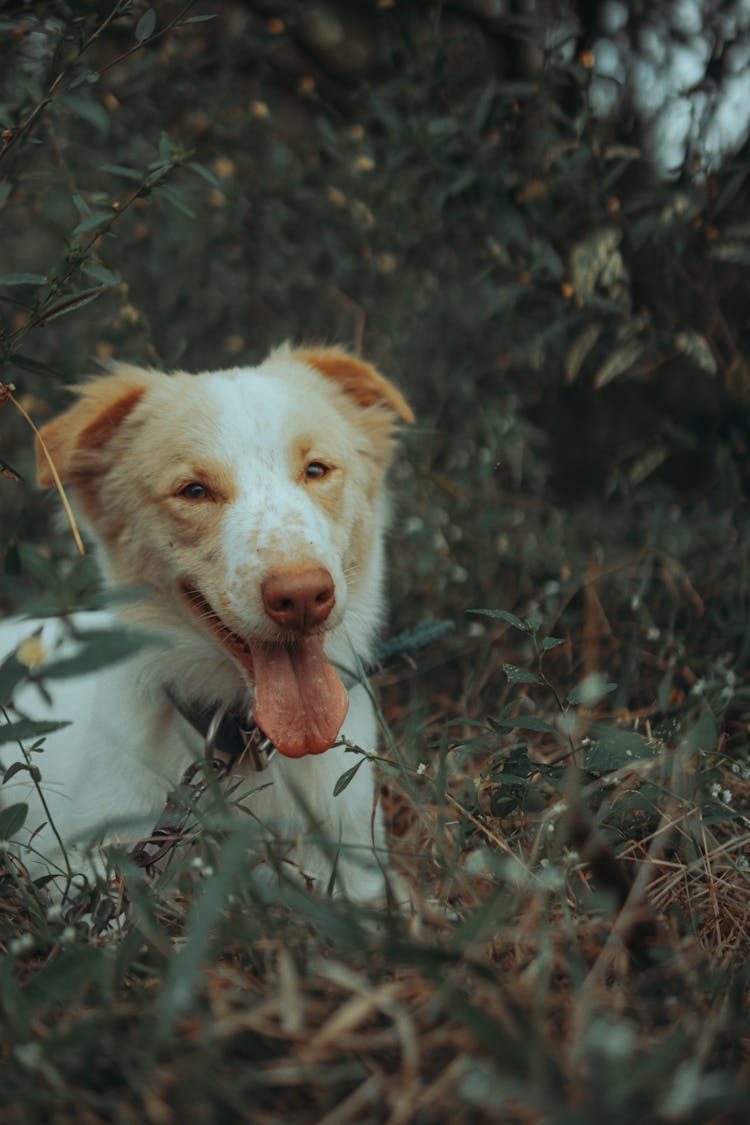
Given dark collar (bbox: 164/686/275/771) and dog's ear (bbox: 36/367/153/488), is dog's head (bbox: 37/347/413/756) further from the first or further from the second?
dark collar (bbox: 164/686/275/771)

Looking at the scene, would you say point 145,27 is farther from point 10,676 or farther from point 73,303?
point 10,676

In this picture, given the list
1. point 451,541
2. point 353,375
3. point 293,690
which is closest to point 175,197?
point 353,375

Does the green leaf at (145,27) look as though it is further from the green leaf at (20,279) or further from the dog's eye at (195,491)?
the dog's eye at (195,491)

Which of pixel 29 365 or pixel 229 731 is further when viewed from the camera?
pixel 229 731

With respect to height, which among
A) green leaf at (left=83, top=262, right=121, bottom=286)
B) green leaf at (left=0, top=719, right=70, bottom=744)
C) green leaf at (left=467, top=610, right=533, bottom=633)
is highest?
green leaf at (left=83, top=262, right=121, bottom=286)

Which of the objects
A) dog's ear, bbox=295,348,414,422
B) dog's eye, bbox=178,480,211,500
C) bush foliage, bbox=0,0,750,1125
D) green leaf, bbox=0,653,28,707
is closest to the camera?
bush foliage, bbox=0,0,750,1125

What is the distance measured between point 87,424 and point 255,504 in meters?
0.65

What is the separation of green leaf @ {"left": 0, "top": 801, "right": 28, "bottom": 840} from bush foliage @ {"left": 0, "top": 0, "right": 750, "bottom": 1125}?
1cm

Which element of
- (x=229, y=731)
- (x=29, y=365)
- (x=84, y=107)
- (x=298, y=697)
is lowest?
(x=229, y=731)

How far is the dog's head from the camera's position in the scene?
7.09 feet

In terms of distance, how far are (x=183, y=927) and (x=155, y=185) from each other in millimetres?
1706

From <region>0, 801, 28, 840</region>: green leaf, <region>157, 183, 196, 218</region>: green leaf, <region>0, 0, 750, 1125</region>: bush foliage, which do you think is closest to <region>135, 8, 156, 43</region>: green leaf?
<region>0, 0, 750, 1125</region>: bush foliage

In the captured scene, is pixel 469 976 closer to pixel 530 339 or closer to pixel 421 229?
pixel 530 339

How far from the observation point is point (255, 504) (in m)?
2.29
